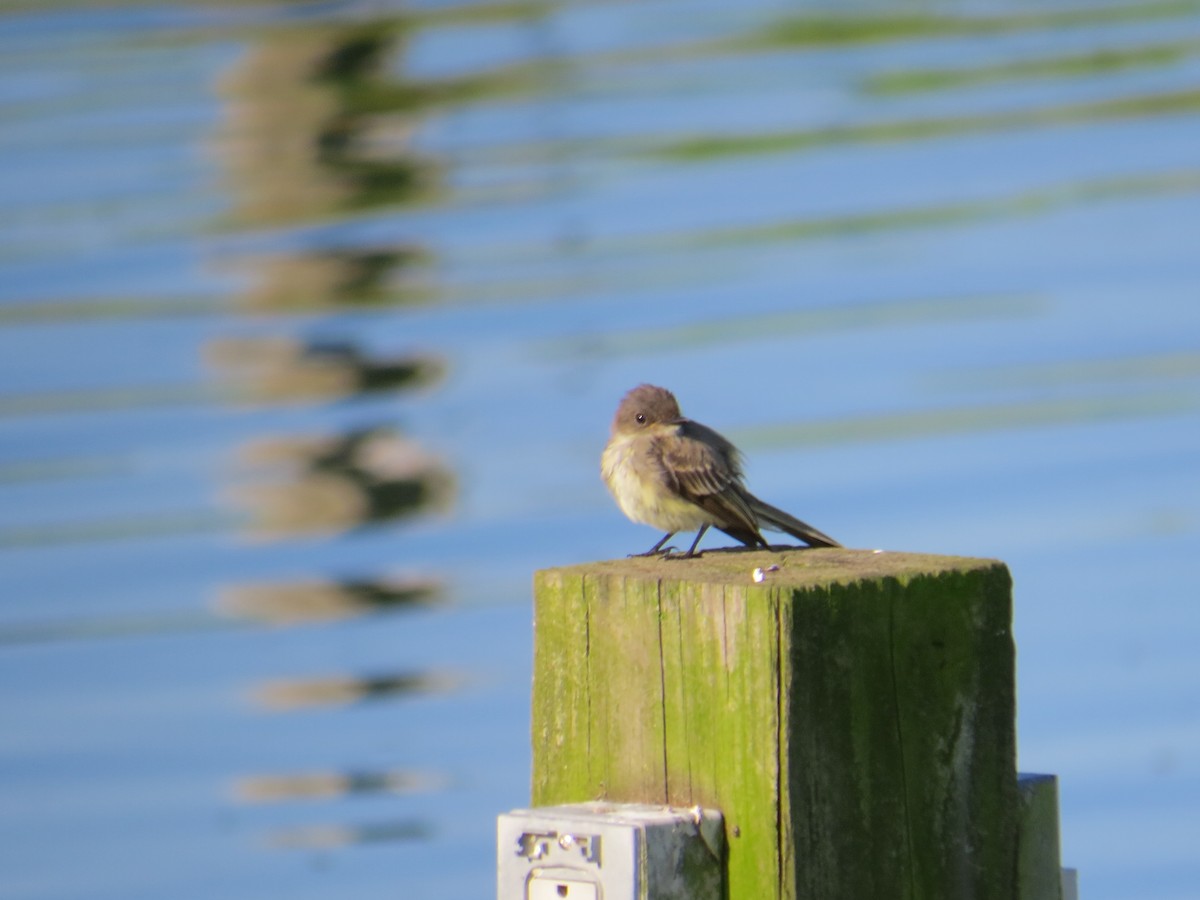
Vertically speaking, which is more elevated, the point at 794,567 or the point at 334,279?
the point at 334,279

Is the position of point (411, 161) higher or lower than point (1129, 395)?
higher

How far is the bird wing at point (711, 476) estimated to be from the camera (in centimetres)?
519

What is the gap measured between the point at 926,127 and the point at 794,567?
1573cm

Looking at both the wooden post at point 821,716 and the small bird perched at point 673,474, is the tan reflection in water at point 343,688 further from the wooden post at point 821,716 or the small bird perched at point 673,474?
the wooden post at point 821,716

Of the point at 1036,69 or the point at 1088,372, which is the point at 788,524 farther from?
the point at 1036,69

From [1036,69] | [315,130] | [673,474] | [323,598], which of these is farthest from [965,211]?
[673,474]

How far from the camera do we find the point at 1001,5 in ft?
65.6

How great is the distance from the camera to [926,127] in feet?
62.3

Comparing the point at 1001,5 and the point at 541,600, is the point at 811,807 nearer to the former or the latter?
the point at 541,600

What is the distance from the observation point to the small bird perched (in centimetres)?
523

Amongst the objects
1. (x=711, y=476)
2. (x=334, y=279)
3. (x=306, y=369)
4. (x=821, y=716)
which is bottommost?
(x=821, y=716)

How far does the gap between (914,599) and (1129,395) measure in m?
11.4

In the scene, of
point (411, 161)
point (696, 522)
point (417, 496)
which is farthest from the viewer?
point (411, 161)

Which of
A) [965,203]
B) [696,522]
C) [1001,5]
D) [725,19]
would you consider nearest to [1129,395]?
[965,203]
